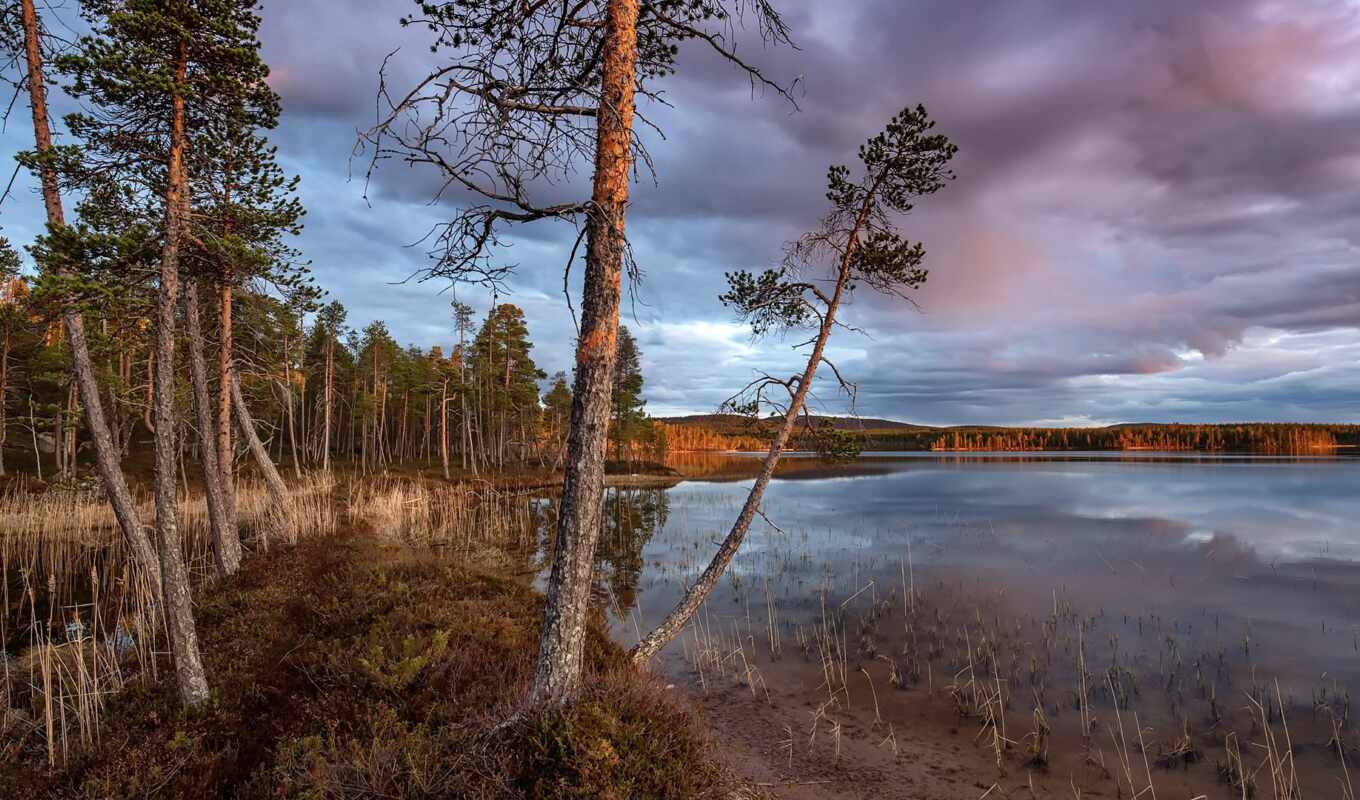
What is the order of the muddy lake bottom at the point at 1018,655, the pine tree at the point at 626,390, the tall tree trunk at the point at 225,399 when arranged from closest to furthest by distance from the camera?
the muddy lake bottom at the point at 1018,655 → the tall tree trunk at the point at 225,399 → the pine tree at the point at 626,390

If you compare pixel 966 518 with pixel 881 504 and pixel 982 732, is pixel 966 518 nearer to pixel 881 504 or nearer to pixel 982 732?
pixel 881 504

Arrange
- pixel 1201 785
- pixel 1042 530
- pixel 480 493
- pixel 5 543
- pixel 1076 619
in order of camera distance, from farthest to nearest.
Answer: pixel 480 493 < pixel 1042 530 < pixel 5 543 < pixel 1076 619 < pixel 1201 785

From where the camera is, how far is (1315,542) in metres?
25.2

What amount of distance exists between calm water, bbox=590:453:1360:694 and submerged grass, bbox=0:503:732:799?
583 cm

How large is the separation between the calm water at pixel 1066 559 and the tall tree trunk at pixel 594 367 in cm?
839

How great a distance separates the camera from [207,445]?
1269cm

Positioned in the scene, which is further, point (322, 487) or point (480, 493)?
point (480, 493)

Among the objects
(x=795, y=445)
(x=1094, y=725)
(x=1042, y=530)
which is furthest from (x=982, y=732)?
(x=1042, y=530)

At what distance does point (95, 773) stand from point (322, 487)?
22.1 meters

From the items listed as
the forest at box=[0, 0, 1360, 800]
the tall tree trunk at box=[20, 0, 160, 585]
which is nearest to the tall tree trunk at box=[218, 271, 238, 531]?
the forest at box=[0, 0, 1360, 800]

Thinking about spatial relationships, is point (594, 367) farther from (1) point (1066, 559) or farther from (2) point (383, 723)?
(1) point (1066, 559)

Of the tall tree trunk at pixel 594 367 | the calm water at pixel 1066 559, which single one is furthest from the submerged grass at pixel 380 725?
the calm water at pixel 1066 559

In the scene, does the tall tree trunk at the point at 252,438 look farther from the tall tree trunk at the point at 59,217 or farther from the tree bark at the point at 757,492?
the tree bark at the point at 757,492

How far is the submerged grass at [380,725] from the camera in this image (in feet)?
18.3
